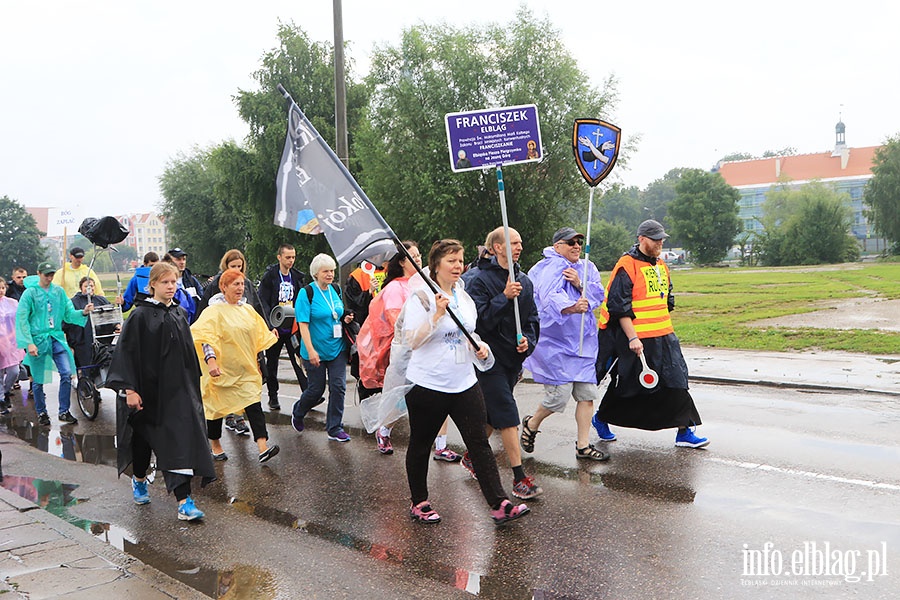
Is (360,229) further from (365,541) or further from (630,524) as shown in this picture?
(630,524)

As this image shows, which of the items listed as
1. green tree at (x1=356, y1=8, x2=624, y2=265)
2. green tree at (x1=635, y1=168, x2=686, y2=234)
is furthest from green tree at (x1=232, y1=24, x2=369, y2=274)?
green tree at (x1=635, y1=168, x2=686, y2=234)

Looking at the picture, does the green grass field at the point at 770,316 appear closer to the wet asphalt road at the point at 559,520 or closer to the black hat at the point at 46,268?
the wet asphalt road at the point at 559,520

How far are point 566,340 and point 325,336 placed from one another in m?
2.55

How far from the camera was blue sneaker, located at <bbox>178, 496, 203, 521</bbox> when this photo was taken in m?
5.80

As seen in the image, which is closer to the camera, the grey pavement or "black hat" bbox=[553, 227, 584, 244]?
the grey pavement

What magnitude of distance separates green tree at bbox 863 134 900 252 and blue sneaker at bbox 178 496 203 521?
74951 millimetres

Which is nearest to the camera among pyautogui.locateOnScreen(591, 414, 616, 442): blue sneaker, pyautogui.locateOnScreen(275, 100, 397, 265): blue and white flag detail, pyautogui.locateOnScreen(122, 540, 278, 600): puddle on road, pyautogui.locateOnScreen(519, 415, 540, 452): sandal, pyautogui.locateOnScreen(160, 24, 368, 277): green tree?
pyautogui.locateOnScreen(122, 540, 278, 600): puddle on road

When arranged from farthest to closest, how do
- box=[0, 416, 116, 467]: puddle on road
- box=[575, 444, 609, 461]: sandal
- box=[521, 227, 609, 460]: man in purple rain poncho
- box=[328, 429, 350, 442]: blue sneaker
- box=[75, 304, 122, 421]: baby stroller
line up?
box=[75, 304, 122, 421]: baby stroller < box=[328, 429, 350, 442]: blue sneaker < box=[0, 416, 116, 467]: puddle on road < box=[575, 444, 609, 461]: sandal < box=[521, 227, 609, 460]: man in purple rain poncho

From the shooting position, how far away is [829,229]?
7462 centimetres

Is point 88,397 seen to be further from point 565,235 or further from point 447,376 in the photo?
point 447,376

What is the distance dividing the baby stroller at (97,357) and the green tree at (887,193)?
7229 centimetres

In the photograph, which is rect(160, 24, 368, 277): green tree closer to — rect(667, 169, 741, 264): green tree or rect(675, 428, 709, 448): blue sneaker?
rect(675, 428, 709, 448): blue sneaker

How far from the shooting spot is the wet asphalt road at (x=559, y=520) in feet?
14.5

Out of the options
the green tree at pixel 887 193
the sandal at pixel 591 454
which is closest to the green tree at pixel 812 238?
the green tree at pixel 887 193
